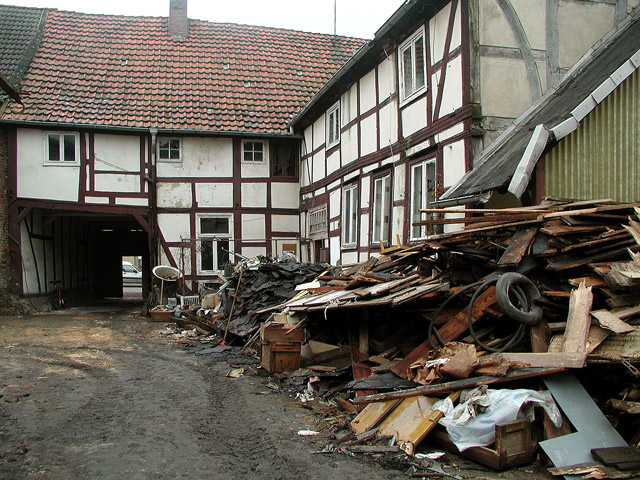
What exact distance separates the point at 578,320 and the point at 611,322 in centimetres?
33

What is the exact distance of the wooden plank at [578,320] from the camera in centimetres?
532

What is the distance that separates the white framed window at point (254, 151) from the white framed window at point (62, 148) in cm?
544

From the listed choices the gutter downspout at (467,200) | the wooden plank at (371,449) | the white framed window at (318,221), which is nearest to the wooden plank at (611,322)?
the wooden plank at (371,449)

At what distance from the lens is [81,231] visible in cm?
2444

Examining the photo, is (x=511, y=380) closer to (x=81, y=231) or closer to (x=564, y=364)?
(x=564, y=364)

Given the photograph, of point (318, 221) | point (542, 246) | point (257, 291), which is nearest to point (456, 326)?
point (542, 246)

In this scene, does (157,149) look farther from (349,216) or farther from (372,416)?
(372,416)

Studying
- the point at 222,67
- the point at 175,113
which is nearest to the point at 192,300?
the point at 175,113

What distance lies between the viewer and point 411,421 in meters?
5.59

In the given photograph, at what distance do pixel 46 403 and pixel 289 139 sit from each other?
14.2m

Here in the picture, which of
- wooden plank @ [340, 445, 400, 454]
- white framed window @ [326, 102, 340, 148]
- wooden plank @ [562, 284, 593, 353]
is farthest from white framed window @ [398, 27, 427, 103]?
wooden plank @ [340, 445, 400, 454]

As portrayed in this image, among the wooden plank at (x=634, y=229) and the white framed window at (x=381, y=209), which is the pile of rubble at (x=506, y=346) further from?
the white framed window at (x=381, y=209)

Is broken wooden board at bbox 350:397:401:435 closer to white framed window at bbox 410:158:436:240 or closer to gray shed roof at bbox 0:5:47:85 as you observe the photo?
white framed window at bbox 410:158:436:240

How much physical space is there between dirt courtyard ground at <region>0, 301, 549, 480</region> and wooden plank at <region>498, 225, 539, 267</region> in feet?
7.19
